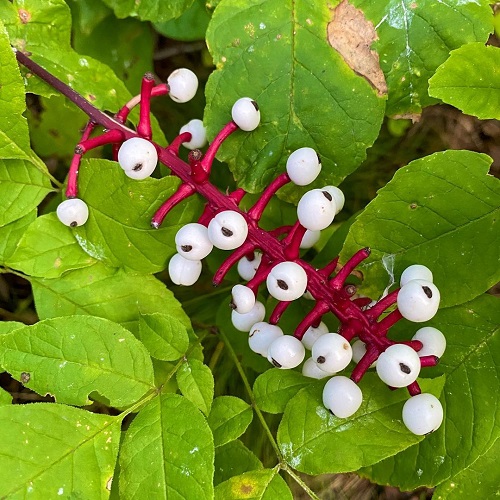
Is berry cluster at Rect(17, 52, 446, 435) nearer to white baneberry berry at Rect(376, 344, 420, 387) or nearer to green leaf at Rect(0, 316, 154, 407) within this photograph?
white baneberry berry at Rect(376, 344, 420, 387)

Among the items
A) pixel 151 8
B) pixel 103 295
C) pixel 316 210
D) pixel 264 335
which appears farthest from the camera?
pixel 151 8

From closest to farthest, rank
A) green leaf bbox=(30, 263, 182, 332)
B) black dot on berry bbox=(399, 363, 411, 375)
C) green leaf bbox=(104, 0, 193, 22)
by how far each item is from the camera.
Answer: black dot on berry bbox=(399, 363, 411, 375)
green leaf bbox=(30, 263, 182, 332)
green leaf bbox=(104, 0, 193, 22)

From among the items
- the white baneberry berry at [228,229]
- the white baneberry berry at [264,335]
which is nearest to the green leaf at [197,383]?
the white baneberry berry at [264,335]

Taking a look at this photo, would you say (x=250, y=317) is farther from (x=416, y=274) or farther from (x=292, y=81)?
(x=292, y=81)

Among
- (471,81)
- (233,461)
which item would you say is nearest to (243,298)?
(233,461)

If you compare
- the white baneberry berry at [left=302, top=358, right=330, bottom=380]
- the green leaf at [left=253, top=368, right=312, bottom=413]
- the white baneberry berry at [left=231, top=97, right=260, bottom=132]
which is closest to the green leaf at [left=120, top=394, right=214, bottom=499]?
the green leaf at [left=253, top=368, right=312, bottom=413]
